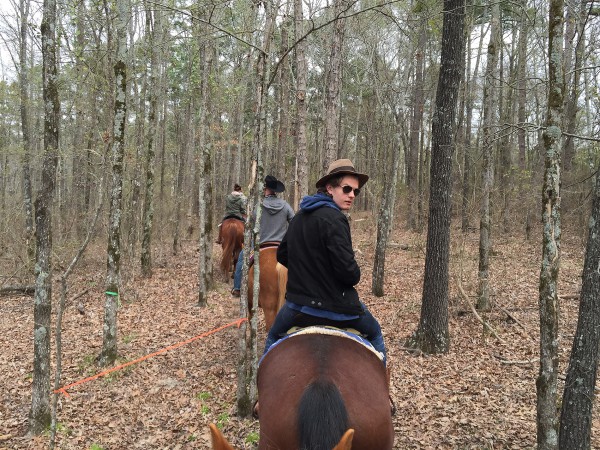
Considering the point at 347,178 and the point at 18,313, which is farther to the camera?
the point at 18,313

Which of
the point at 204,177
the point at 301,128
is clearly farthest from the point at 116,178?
the point at 301,128

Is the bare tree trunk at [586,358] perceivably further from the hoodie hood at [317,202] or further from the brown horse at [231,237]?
the brown horse at [231,237]

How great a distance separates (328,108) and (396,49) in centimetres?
895

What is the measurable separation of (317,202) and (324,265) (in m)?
0.54

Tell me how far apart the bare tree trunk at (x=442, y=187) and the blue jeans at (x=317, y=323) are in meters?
3.79

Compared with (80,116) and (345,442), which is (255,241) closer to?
(345,442)

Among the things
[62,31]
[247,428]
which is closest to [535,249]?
[247,428]

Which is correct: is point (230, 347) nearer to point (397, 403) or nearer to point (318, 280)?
point (397, 403)

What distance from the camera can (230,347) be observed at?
7895 mm

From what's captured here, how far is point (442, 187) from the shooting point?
712 centimetres

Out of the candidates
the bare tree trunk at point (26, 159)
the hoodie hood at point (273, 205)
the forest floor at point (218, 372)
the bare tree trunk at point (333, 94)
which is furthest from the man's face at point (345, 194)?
the bare tree trunk at point (26, 159)

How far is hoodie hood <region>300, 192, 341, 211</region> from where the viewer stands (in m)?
3.65

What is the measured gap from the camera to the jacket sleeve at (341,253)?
3.46 metres

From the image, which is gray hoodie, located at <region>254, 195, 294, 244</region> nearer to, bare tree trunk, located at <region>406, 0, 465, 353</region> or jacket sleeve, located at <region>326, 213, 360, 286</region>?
bare tree trunk, located at <region>406, 0, 465, 353</region>
